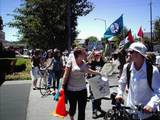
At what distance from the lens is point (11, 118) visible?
1057 cm

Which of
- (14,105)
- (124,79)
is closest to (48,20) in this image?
(14,105)

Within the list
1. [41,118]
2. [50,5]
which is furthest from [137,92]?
[50,5]

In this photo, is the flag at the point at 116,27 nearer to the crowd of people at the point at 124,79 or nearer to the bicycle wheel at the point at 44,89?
the bicycle wheel at the point at 44,89

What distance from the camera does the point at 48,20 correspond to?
37500 mm

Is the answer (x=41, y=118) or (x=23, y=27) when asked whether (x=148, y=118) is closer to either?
(x=41, y=118)

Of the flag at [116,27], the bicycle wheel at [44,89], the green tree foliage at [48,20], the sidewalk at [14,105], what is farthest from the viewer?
the green tree foliage at [48,20]

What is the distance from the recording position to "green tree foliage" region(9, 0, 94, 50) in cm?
3706

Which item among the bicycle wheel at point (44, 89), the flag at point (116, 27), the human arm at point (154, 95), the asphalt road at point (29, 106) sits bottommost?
the asphalt road at point (29, 106)

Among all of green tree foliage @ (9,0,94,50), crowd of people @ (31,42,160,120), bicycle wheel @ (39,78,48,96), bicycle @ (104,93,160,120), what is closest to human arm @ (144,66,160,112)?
crowd of people @ (31,42,160,120)

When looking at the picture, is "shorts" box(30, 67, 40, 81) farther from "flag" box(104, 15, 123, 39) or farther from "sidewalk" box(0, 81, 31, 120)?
"flag" box(104, 15, 123, 39)

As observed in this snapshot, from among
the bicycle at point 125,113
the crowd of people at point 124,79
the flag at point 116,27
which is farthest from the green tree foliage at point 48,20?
the bicycle at point 125,113

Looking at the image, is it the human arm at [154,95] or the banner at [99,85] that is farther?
the banner at [99,85]

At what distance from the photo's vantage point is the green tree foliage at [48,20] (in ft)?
122

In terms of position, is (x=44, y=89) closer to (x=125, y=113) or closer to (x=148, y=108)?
(x=125, y=113)
